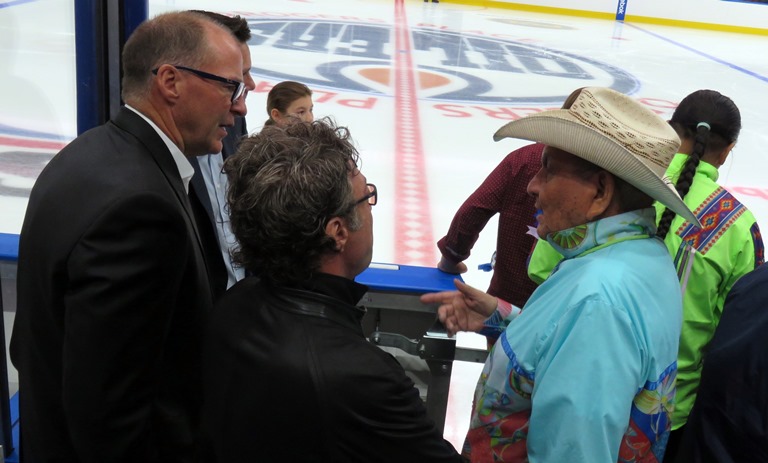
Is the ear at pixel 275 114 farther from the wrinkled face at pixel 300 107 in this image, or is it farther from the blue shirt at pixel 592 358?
the blue shirt at pixel 592 358

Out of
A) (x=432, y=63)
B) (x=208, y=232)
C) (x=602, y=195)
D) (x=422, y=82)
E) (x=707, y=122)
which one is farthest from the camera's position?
(x=432, y=63)

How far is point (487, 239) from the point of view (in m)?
4.38

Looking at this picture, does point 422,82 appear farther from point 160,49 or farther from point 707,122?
point 160,49

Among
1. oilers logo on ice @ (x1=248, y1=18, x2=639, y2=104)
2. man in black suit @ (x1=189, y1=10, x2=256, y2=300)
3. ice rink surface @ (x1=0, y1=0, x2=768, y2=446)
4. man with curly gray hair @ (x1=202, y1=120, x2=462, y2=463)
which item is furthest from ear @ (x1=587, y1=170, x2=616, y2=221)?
oilers logo on ice @ (x1=248, y1=18, x2=639, y2=104)

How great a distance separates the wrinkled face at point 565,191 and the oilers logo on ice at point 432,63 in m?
6.96

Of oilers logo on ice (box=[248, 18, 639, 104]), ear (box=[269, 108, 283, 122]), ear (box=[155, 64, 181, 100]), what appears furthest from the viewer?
oilers logo on ice (box=[248, 18, 639, 104])

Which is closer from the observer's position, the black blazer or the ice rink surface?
the black blazer

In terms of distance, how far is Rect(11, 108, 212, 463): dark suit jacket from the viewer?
3.58 feet

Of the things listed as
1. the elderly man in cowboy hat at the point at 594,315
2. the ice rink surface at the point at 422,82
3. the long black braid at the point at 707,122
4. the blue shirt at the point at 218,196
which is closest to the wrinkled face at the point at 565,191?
the elderly man in cowboy hat at the point at 594,315

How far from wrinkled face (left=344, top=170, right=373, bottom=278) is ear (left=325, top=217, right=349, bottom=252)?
0.04 ft

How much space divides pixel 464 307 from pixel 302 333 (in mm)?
694

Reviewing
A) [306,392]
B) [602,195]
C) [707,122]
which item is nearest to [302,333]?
[306,392]

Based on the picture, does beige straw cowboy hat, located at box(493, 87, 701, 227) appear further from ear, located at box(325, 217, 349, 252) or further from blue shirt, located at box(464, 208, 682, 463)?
ear, located at box(325, 217, 349, 252)

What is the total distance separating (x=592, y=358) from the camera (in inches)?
41.1
